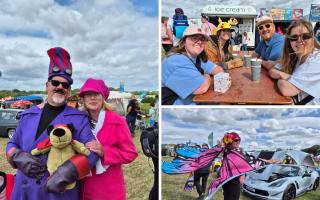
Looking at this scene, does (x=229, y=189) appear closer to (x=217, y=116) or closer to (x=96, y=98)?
(x=217, y=116)

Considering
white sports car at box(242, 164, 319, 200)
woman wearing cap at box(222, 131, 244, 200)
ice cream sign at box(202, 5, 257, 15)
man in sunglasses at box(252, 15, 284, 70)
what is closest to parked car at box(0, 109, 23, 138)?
woman wearing cap at box(222, 131, 244, 200)

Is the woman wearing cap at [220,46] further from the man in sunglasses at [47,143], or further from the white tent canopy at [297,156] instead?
the man in sunglasses at [47,143]

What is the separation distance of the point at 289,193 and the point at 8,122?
22.7 feet

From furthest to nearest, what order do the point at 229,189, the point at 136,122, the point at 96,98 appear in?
the point at 136,122, the point at 229,189, the point at 96,98

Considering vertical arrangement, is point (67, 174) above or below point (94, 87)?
below

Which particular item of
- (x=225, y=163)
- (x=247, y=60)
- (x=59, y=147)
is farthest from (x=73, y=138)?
(x=247, y=60)

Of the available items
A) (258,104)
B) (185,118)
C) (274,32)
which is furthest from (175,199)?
(274,32)

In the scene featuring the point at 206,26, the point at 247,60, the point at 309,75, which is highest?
the point at 206,26

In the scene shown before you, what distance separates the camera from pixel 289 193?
8.05 ft

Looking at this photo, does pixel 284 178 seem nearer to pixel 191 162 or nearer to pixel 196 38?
pixel 191 162

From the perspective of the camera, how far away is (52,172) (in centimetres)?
188

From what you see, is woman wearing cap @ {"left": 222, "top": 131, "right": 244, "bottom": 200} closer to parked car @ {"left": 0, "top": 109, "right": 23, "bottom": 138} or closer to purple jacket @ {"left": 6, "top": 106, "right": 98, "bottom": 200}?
purple jacket @ {"left": 6, "top": 106, "right": 98, "bottom": 200}

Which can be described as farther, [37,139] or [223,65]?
[223,65]

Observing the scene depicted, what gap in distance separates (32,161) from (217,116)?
1.21 meters
